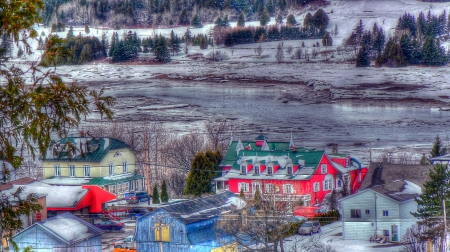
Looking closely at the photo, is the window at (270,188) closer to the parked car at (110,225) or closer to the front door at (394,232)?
the front door at (394,232)

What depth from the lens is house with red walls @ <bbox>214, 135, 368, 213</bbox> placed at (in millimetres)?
7641

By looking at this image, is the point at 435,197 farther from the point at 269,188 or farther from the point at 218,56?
the point at 218,56

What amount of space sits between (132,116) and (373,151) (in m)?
6.02

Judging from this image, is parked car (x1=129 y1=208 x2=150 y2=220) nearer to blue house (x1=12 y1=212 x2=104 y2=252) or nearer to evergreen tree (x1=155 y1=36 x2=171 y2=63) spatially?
blue house (x1=12 y1=212 x2=104 y2=252)

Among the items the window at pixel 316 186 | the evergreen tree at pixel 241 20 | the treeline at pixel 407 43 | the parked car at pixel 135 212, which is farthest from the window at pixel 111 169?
the evergreen tree at pixel 241 20

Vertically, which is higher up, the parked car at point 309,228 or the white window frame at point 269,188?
the white window frame at point 269,188

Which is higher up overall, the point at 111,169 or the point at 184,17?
the point at 184,17

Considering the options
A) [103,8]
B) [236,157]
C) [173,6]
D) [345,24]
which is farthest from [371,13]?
[236,157]

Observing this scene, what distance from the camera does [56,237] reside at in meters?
5.22

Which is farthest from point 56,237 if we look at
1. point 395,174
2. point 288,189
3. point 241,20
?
point 241,20

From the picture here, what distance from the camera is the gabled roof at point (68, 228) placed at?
522 centimetres

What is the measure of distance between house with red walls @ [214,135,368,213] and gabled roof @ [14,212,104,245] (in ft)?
7.89

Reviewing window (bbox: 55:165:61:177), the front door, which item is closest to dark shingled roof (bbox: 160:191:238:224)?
the front door

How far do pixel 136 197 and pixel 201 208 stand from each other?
2.72 metres
